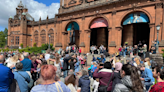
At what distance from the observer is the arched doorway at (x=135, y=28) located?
52.2ft

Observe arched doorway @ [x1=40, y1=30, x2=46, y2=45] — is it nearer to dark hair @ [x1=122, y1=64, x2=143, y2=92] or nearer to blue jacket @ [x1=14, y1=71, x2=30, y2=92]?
blue jacket @ [x1=14, y1=71, x2=30, y2=92]

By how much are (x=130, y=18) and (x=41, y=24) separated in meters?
25.4

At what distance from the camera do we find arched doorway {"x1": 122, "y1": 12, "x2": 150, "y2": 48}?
15.9 m

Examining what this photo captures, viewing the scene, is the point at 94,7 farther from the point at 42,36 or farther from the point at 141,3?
the point at 42,36

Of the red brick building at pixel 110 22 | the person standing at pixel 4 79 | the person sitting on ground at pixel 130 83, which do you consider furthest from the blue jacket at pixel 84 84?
the red brick building at pixel 110 22

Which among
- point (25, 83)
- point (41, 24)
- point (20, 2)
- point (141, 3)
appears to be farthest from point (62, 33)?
point (20, 2)

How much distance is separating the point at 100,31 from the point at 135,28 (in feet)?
24.4

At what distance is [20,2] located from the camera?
49.3 metres

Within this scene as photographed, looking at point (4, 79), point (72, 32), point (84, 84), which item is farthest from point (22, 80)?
point (72, 32)

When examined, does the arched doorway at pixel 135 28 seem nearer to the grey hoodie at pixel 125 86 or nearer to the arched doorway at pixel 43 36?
the grey hoodie at pixel 125 86

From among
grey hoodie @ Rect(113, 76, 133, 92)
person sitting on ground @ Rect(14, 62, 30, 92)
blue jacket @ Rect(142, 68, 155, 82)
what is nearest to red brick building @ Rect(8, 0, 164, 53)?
blue jacket @ Rect(142, 68, 155, 82)

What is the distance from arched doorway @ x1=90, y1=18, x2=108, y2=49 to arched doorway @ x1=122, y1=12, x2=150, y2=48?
11.7ft

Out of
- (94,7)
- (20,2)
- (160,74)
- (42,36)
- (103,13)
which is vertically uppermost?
(20,2)

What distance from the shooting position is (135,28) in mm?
21719
